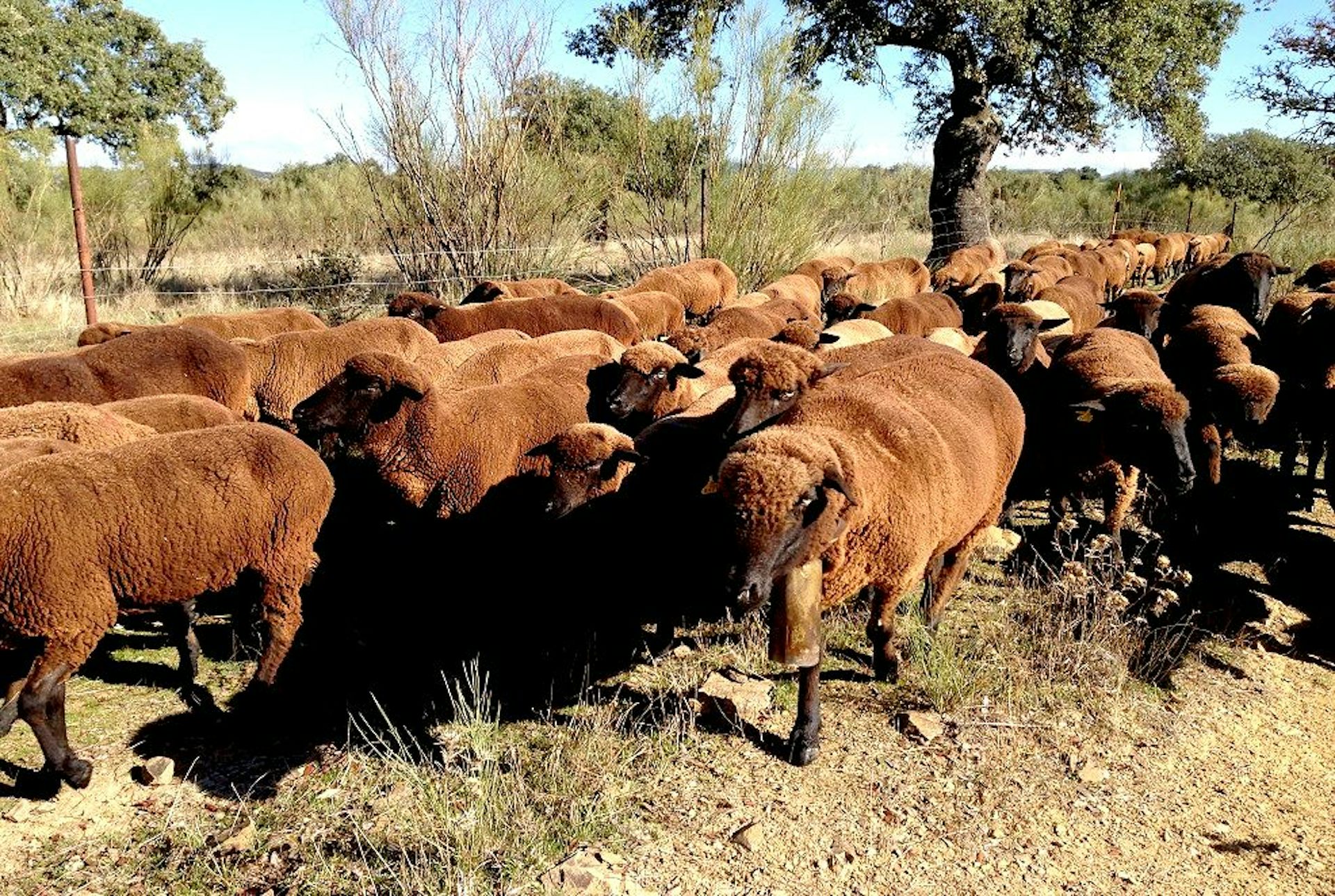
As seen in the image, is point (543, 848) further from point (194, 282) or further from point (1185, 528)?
point (194, 282)

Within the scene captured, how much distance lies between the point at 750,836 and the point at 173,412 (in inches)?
186

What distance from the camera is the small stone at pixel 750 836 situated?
3457mm

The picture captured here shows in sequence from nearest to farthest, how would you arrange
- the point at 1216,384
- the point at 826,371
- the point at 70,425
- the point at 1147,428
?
the point at 70,425
the point at 826,371
the point at 1147,428
the point at 1216,384

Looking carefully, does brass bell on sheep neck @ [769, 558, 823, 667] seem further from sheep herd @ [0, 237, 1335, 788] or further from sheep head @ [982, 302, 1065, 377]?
sheep head @ [982, 302, 1065, 377]

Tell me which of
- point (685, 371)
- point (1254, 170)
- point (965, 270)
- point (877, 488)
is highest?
point (1254, 170)

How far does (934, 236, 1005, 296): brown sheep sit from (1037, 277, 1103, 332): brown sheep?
7.39ft

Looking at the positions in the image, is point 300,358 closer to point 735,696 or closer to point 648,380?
point 648,380

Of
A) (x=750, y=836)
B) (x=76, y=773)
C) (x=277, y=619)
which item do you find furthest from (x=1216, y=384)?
(x=76, y=773)

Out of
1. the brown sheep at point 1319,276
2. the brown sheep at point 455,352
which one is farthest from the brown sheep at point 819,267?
the brown sheep at point 455,352

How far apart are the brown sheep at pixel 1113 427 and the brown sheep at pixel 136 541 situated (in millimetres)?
5040

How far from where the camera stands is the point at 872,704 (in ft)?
14.6

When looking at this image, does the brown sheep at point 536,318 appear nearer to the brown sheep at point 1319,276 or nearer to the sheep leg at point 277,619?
the sheep leg at point 277,619

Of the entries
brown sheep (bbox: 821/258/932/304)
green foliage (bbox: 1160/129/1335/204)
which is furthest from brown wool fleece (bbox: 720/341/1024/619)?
green foliage (bbox: 1160/129/1335/204)

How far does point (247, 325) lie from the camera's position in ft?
32.1
